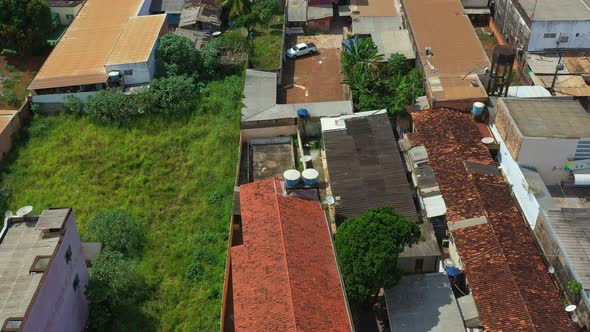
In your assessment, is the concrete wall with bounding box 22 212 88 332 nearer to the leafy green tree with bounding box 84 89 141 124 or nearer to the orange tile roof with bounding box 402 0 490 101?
the leafy green tree with bounding box 84 89 141 124

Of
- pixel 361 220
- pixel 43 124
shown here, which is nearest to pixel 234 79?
pixel 43 124

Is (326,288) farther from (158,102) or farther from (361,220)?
(158,102)

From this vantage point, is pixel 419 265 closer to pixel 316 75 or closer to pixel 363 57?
pixel 363 57

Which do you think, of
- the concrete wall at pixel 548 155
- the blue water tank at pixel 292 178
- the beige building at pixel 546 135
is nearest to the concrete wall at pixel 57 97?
the blue water tank at pixel 292 178

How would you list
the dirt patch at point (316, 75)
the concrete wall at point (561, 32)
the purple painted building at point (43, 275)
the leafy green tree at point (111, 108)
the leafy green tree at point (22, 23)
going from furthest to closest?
the leafy green tree at point (22, 23) < the dirt patch at point (316, 75) < the concrete wall at point (561, 32) < the leafy green tree at point (111, 108) < the purple painted building at point (43, 275)

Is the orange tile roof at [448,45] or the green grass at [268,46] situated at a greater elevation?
the orange tile roof at [448,45]

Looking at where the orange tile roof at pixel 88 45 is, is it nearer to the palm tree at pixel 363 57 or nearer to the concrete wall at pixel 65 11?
the concrete wall at pixel 65 11

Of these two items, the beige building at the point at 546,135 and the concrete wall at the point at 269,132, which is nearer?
the beige building at the point at 546,135

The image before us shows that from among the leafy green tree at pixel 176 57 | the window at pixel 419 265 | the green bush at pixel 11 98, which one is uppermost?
the leafy green tree at pixel 176 57
